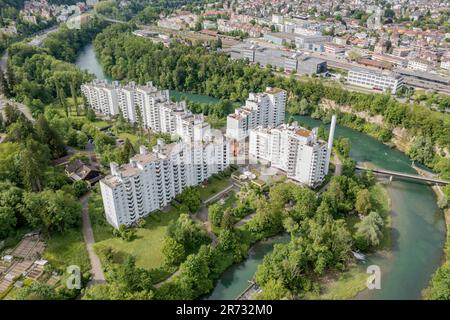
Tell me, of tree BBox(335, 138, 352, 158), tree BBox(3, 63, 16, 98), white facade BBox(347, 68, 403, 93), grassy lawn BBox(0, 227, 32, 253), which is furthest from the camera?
white facade BBox(347, 68, 403, 93)

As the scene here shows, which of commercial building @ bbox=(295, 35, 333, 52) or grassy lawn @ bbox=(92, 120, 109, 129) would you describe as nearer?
grassy lawn @ bbox=(92, 120, 109, 129)

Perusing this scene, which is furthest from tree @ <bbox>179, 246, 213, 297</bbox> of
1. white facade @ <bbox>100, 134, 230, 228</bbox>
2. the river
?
white facade @ <bbox>100, 134, 230, 228</bbox>

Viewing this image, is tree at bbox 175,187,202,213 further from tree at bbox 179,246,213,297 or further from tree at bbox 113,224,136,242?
tree at bbox 179,246,213,297

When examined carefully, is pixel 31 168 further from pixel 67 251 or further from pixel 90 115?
pixel 90 115

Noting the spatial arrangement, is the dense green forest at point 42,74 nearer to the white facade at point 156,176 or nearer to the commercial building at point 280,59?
the white facade at point 156,176

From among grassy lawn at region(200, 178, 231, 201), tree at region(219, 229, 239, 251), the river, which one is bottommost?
the river

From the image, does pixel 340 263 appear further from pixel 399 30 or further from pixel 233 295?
pixel 399 30

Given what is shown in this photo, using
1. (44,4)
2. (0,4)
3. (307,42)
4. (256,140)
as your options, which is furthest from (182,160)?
(44,4)
